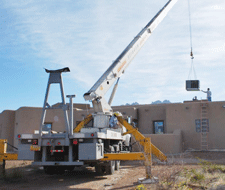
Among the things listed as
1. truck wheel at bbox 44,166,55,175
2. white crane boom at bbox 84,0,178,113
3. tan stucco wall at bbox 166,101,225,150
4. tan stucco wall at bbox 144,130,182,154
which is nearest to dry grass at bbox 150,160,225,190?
white crane boom at bbox 84,0,178,113

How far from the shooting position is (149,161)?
919 cm

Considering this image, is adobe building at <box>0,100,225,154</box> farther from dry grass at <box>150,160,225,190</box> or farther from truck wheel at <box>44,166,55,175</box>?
dry grass at <box>150,160,225,190</box>

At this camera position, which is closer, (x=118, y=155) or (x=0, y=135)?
(x=118, y=155)

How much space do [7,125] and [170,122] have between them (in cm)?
1376

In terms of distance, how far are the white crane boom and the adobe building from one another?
4970 mm

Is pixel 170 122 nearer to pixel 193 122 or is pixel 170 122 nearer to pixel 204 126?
pixel 193 122

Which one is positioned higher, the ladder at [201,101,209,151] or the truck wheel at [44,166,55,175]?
the ladder at [201,101,209,151]

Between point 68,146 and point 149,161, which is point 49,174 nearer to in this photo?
point 68,146

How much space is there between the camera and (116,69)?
13.1 m

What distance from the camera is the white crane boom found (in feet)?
38.3

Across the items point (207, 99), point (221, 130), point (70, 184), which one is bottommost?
point (70, 184)

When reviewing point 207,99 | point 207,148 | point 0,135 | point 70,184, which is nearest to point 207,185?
point 70,184

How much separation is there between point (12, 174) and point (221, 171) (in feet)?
25.2

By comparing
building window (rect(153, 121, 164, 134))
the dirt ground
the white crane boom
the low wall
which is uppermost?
the white crane boom
